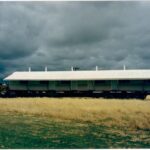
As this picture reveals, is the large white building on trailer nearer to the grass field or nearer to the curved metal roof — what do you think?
the curved metal roof

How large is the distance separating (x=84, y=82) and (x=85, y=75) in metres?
1.77

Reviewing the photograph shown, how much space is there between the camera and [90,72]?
47250 mm

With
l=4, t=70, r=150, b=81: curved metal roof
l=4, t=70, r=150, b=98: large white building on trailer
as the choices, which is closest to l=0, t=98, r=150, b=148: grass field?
l=4, t=70, r=150, b=98: large white building on trailer

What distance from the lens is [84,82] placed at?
43.8 m

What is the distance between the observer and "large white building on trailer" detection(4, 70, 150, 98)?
4100 centimetres

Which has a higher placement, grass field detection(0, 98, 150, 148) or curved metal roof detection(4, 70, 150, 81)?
curved metal roof detection(4, 70, 150, 81)

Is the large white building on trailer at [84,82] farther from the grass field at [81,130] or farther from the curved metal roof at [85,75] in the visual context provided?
the grass field at [81,130]

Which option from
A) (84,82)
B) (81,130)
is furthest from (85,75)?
(81,130)

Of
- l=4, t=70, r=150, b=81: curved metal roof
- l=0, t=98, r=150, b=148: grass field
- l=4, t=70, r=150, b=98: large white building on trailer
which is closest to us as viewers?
l=0, t=98, r=150, b=148: grass field

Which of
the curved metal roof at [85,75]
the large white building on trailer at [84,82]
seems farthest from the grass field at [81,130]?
the curved metal roof at [85,75]

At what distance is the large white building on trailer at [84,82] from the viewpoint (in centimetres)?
4100

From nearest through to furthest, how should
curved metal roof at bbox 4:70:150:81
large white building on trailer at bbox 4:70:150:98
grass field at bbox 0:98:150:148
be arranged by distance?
grass field at bbox 0:98:150:148, large white building on trailer at bbox 4:70:150:98, curved metal roof at bbox 4:70:150:81

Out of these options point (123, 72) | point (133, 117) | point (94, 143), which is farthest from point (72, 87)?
point (94, 143)

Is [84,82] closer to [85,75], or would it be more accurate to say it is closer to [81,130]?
[85,75]
